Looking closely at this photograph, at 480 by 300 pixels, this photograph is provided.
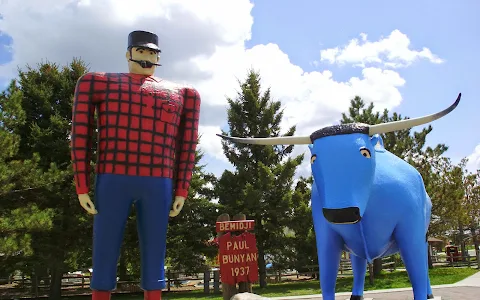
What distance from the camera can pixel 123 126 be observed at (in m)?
3.91

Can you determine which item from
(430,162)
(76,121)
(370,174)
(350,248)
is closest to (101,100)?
(76,121)

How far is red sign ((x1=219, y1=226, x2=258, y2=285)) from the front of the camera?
7180 mm

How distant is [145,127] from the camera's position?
398 cm

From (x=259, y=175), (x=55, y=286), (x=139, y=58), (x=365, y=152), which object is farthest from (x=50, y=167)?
(x=365, y=152)

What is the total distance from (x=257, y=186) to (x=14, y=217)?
30.1 ft

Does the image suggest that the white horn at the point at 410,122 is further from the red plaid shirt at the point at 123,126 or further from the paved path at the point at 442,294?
the paved path at the point at 442,294

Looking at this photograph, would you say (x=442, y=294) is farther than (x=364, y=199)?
Yes

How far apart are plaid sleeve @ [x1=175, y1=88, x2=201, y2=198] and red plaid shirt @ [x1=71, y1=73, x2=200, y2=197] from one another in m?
0.22

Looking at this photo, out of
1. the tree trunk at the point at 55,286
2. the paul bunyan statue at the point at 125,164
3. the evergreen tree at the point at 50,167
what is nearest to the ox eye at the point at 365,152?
the paul bunyan statue at the point at 125,164

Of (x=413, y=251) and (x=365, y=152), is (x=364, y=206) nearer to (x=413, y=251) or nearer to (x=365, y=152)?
(x=365, y=152)

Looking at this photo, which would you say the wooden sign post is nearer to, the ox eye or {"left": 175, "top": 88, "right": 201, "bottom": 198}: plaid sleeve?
{"left": 175, "top": 88, "right": 201, "bottom": 198}: plaid sleeve

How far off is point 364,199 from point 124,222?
87.0 inches

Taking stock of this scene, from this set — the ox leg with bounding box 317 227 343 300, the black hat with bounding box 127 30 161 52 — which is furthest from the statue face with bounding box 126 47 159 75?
the ox leg with bounding box 317 227 343 300

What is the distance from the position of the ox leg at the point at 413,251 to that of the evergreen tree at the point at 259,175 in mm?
11740
